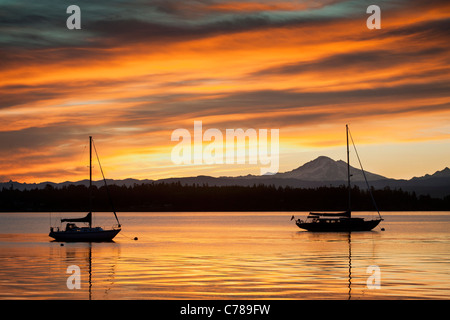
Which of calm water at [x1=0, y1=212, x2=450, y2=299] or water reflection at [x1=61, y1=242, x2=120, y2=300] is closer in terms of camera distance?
calm water at [x1=0, y1=212, x2=450, y2=299]

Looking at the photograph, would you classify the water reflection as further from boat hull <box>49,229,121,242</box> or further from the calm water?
boat hull <box>49,229,121,242</box>

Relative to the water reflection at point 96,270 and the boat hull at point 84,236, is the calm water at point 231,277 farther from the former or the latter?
the boat hull at point 84,236

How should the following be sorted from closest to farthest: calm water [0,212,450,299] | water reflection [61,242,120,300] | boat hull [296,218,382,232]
Result: calm water [0,212,450,299] < water reflection [61,242,120,300] < boat hull [296,218,382,232]

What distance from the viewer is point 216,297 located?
120 ft

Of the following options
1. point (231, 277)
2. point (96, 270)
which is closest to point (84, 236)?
point (96, 270)

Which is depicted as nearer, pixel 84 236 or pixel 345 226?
pixel 84 236

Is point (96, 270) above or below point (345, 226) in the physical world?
above

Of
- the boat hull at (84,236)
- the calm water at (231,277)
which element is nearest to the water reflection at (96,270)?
the calm water at (231,277)

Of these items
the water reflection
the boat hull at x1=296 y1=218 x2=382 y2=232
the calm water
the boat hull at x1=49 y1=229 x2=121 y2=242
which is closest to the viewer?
the calm water

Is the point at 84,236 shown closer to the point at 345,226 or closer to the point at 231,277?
the point at 345,226

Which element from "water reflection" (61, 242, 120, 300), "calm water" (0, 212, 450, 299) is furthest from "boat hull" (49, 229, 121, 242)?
"calm water" (0, 212, 450, 299)

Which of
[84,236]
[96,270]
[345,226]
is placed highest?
[96,270]
